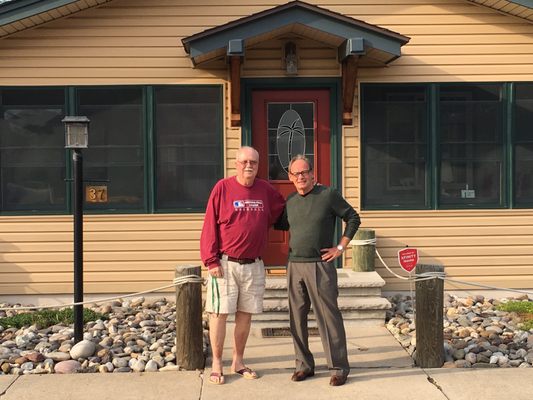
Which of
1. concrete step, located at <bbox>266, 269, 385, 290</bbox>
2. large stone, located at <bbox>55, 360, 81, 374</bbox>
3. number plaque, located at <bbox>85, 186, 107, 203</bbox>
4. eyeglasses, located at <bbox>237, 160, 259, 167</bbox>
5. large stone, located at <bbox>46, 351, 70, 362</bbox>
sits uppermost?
eyeglasses, located at <bbox>237, 160, 259, 167</bbox>

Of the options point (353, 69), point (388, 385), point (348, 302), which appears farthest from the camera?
point (353, 69)

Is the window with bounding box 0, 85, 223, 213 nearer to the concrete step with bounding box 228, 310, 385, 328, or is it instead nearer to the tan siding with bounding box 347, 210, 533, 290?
the concrete step with bounding box 228, 310, 385, 328

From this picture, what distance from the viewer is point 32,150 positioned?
284 inches

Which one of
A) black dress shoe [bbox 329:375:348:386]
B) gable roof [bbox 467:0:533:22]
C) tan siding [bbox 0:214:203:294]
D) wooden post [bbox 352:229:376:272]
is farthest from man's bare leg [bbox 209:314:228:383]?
gable roof [bbox 467:0:533:22]

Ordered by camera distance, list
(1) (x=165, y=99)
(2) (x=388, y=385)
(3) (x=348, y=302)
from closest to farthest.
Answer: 1. (2) (x=388, y=385)
2. (3) (x=348, y=302)
3. (1) (x=165, y=99)

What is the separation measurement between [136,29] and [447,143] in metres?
4.02

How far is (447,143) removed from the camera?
24.1 feet

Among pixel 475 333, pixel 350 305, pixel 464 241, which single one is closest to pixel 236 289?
pixel 350 305

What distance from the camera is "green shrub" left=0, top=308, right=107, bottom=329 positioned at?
6438mm

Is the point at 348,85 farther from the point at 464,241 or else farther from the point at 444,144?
the point at 464,241

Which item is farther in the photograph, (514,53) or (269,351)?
(514,53)

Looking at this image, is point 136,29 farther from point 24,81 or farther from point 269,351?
point 269,351

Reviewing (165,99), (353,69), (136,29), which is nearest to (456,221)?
(353,69)

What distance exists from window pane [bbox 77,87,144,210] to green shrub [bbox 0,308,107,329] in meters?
1.29
